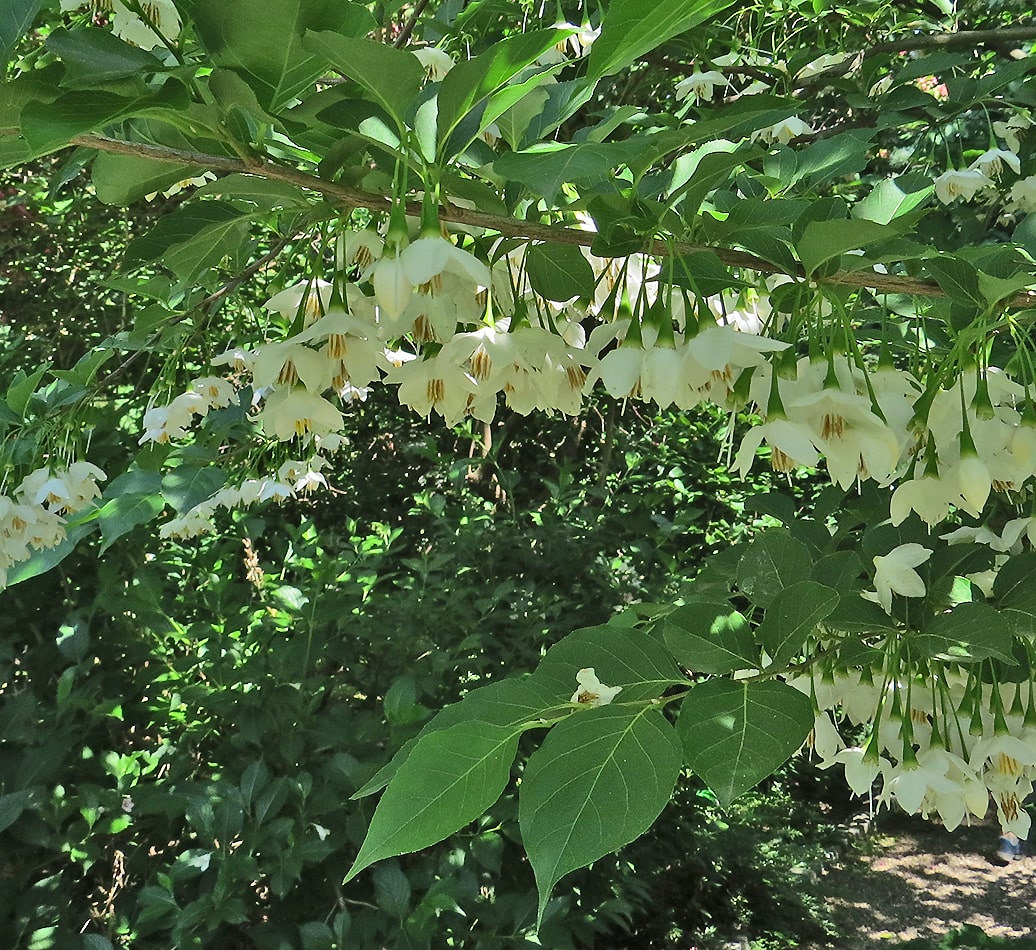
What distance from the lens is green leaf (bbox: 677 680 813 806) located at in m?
0.65

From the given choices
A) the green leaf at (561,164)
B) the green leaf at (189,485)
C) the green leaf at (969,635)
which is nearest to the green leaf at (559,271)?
the green leaf at (561,164)

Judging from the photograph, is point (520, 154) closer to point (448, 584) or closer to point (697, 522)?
point (448, 584)

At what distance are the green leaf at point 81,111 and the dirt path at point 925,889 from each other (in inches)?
168

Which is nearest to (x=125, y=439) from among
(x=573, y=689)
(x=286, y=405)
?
(x=286, y=405)

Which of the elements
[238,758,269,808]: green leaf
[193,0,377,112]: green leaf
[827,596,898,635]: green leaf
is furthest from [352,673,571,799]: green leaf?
[238,758,269,808]: green leaf

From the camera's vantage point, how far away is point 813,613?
74cm

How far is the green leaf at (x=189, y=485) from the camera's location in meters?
1.56

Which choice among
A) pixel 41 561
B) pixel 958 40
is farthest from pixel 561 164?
pixel 958 40

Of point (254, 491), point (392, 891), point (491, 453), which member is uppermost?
point (254, 491)

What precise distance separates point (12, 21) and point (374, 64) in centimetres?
25

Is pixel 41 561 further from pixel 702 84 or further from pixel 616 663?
pixel 702 84

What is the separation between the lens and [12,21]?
60 cm

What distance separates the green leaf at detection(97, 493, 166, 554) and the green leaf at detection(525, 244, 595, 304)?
0.95 metres

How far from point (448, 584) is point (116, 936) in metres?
1.39
